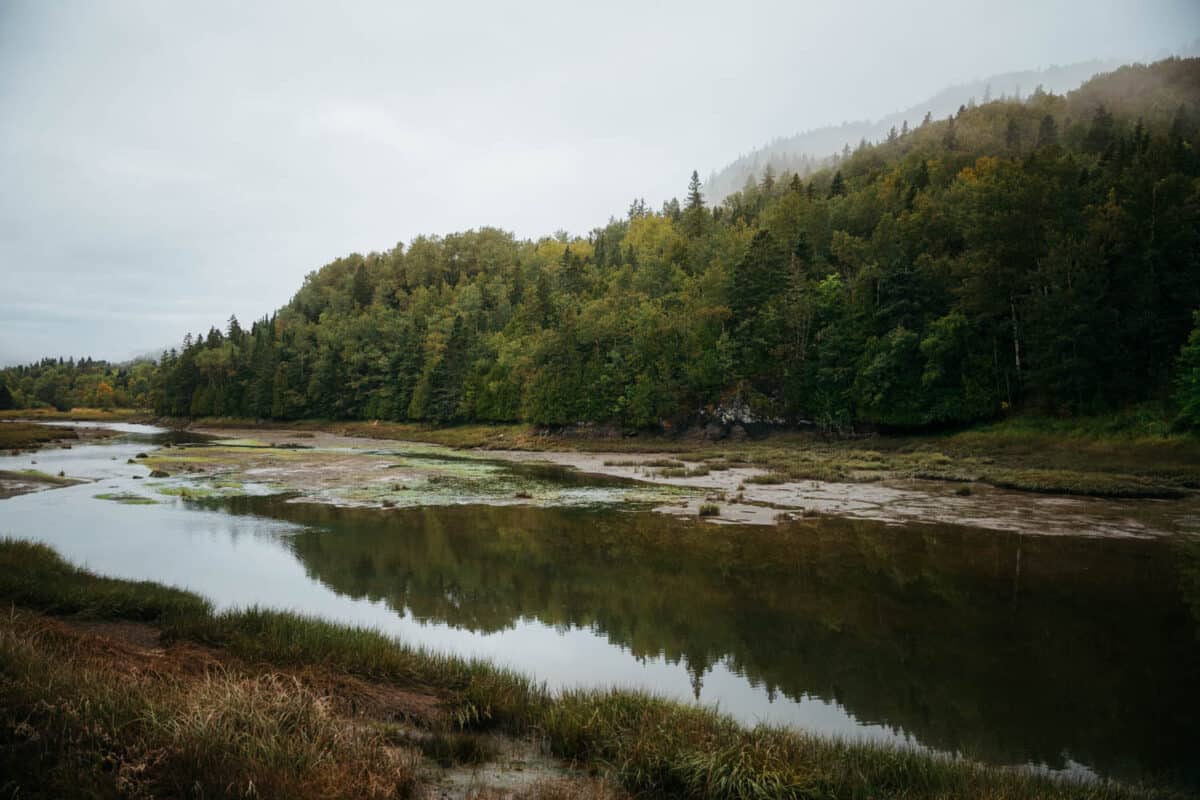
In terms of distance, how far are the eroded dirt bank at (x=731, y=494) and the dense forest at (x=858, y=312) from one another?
1951 cm

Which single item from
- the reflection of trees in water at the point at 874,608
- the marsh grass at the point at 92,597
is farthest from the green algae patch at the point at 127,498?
the marsh grass at the point at 92,597

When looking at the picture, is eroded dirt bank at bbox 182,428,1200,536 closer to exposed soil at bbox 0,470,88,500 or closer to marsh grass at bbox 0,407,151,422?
exposed soil at bbox 0,470,88,500

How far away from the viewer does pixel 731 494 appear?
3431 cm

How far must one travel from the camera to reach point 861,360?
206ft

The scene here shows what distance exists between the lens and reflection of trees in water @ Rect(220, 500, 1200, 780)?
10.1 metres

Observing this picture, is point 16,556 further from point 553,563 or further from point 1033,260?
point 1033,260

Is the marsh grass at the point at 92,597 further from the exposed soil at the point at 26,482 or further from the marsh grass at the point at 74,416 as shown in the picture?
the marsh grass at the point at 74,416

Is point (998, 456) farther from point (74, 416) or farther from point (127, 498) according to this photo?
→ point (74, 416)

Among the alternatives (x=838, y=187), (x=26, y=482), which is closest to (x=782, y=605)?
(x=26, y=482)

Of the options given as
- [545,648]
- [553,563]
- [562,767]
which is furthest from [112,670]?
[553,563]

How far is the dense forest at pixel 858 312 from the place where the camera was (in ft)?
162

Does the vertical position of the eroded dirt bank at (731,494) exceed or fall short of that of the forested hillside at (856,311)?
it falls short

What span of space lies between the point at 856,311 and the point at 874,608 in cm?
5652

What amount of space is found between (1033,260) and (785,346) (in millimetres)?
23720
